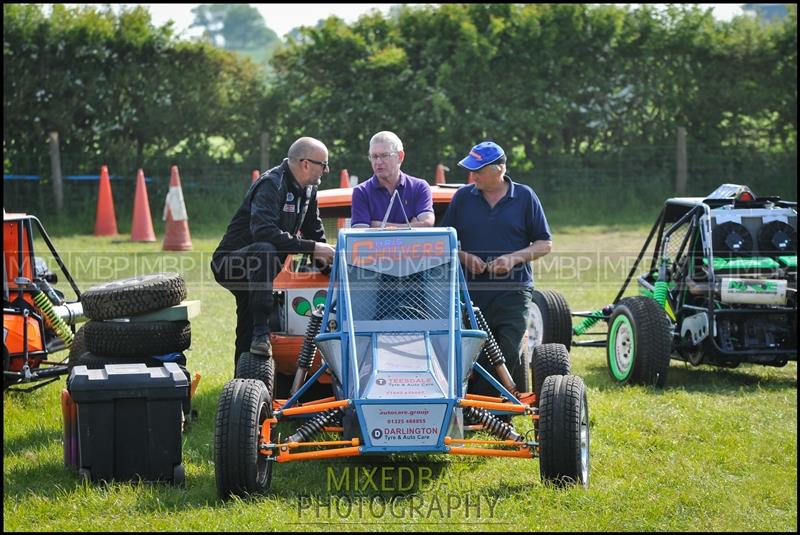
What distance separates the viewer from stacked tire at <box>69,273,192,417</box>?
22.1 feet

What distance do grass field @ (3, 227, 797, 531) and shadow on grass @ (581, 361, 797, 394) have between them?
0.15ft

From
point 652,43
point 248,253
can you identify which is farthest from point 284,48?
point 248,253

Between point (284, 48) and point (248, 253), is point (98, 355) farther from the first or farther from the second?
point (284, 48)

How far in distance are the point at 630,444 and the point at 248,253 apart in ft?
8.79

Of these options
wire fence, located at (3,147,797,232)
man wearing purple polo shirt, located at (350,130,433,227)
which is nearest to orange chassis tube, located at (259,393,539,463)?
man wearing purple polo shirt, located at (350,130,433,227)

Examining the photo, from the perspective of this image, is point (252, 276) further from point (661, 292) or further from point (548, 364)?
point (661, 292)

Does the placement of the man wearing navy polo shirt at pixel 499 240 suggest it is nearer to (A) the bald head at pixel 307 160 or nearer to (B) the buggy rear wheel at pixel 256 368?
(A) the bald head at pixel 307 160

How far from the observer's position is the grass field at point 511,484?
5188 millimetres

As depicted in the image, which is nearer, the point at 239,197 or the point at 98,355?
the point at 98,355

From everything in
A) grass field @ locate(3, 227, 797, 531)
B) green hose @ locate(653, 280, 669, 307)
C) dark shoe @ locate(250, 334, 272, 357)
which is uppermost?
green hose @ locate(653, 280, 669, 307)

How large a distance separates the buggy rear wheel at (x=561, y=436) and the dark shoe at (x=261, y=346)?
184cm

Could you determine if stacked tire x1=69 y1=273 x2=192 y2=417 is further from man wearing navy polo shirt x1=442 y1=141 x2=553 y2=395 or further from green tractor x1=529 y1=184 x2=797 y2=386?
green tractor x1=529 y1=184 x2=797 y2=386

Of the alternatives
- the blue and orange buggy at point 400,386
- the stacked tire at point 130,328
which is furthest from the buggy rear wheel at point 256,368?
the stacked tire at point 130,328

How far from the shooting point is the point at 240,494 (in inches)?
214
